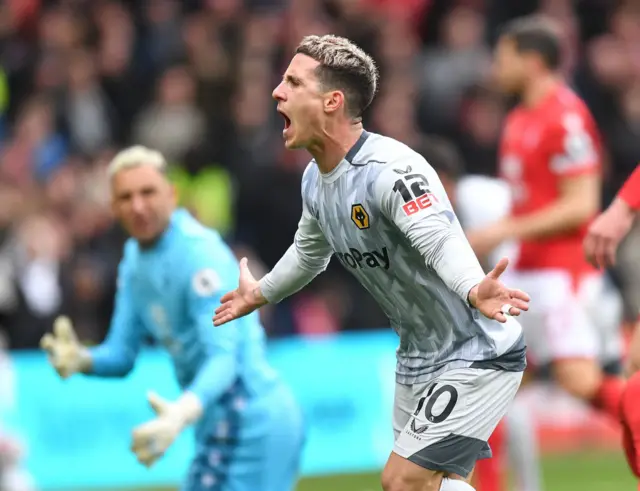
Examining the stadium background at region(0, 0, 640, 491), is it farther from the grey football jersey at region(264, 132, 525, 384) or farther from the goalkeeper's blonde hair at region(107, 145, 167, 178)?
the grey football jersey at region(264, 132, 525, 384)

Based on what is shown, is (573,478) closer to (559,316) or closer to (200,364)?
(559,316)

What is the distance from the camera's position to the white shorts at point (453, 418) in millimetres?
4992

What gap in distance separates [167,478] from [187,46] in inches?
208

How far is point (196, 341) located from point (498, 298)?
7.22 ft

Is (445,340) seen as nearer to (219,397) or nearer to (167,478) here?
(219,397)

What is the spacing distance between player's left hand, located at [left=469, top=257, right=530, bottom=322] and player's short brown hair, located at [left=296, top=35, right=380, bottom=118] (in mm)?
1020

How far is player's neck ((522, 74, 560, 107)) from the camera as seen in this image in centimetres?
836

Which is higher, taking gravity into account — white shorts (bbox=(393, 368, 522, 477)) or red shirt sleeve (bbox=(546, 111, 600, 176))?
red shirt sleeve (bbox=(546, 111, 600, 176))

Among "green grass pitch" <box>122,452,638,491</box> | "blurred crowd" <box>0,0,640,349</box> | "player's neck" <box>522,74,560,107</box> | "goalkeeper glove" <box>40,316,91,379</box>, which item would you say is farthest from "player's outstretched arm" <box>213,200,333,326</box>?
"blurred crowd" <box>0,0,640,349</box>

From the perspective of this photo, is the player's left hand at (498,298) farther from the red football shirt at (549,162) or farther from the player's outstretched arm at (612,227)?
the red football shirt at (549,162)

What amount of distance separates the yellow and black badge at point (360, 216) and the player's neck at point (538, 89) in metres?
3.70

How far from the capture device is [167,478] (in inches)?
425

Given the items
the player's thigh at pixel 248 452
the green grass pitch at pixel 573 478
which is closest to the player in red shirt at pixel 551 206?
the green grass pitch at pixel 573 478

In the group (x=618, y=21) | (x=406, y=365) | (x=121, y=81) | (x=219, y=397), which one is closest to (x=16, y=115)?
(x=121, y=81)
